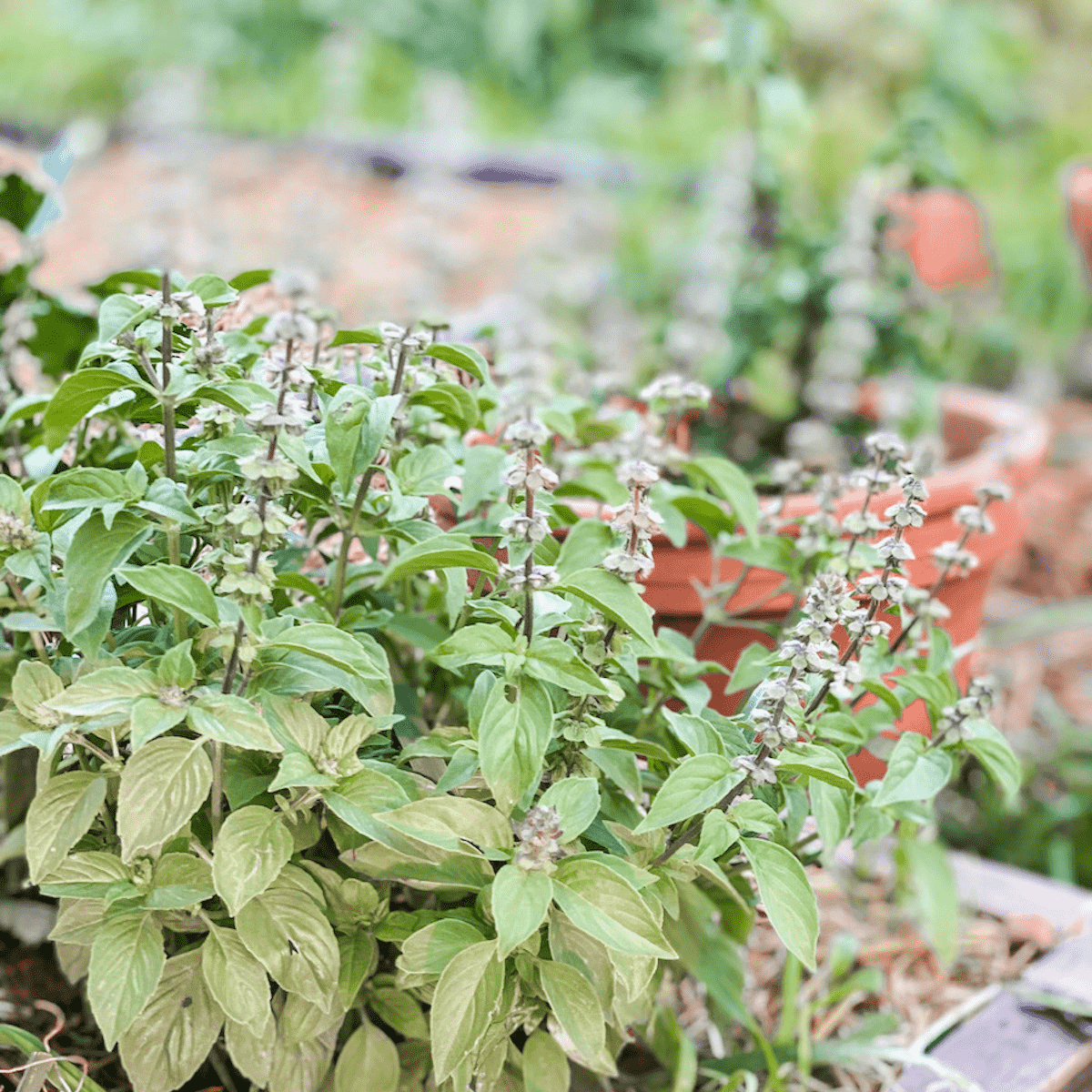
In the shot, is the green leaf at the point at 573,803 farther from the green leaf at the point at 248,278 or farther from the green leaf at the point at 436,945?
the green leaf at the point at 248,278

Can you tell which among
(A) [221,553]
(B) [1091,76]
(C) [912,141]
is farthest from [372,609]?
(B) [1091,76]

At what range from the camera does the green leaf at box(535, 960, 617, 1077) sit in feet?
2.29

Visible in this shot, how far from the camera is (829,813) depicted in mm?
758

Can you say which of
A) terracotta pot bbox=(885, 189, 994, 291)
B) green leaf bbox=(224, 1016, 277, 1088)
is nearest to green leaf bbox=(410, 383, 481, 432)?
green leaf bbox=(224, 1016, 277, 1088)

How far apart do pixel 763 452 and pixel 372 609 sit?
36.1 inches

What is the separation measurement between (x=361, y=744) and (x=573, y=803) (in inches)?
5.7

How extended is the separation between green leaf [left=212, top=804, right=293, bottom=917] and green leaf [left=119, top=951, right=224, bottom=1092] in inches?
4.7

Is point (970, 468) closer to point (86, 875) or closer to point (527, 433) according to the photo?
point (527, 433)

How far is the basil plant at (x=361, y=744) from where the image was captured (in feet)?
2.23

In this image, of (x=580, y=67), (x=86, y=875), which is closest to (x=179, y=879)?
(x=86, y=875)

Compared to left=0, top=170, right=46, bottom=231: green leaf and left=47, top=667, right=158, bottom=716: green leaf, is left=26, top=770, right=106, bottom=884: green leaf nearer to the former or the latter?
left=47, top=667, right=158, bottom=716: green leaf

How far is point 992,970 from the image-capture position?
125 cm

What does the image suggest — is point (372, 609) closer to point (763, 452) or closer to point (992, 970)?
point (992, 970)

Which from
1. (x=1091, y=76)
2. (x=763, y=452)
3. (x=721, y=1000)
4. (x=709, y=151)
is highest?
(x=1091, y=76)
